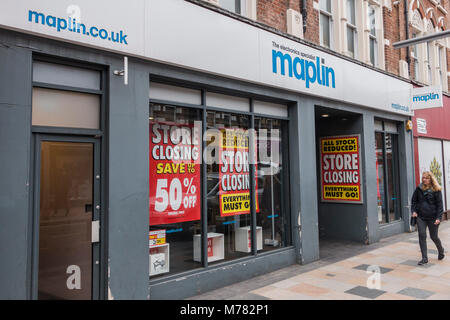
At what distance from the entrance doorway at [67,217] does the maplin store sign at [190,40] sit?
4.37ft

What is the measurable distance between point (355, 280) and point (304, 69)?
4288mm

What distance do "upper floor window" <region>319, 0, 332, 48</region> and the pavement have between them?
5.24m

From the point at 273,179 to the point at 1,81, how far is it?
17.0 feet

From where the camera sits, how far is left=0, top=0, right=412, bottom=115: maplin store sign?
433 centimetres

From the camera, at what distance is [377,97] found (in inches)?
406

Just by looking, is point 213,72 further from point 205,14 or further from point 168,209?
point 168,209

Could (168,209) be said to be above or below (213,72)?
below

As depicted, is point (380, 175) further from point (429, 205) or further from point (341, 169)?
point (429, 205)

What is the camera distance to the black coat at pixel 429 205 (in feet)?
24.0

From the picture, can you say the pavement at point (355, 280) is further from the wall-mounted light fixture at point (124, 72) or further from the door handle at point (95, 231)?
the wall-mounted light fixture at point (124, 72)

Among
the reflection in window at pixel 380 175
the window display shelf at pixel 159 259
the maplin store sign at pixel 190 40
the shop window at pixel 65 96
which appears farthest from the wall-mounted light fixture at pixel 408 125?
the shop window at pixel 65 96
